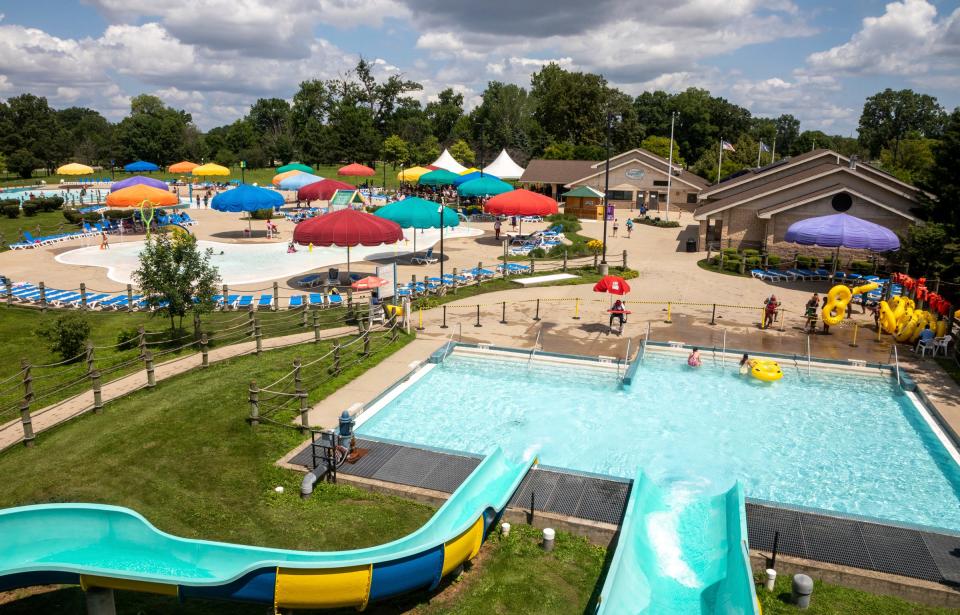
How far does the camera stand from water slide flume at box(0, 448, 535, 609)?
829cm

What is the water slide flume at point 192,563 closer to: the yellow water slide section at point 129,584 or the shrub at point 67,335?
the yellow water slide section at point 129,584

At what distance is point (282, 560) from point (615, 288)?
1582 centimetres

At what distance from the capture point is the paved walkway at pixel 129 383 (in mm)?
14531

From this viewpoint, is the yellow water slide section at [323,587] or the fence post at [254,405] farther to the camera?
the fence post at [254,405]

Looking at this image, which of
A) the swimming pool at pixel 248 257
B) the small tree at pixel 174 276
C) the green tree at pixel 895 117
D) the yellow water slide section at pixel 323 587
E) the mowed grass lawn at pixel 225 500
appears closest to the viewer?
the yellow water slide section at pixel 323 587

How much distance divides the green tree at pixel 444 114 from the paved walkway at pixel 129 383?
100770mm

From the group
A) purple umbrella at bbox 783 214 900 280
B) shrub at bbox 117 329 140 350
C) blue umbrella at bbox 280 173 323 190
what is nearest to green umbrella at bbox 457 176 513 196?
blue umbrella at bbox 280 173 323 190

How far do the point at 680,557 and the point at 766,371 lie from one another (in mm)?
9885

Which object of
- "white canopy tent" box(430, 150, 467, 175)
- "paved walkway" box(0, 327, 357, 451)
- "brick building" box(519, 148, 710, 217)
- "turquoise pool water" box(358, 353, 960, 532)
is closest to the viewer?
"turquoise pool water" box(358, 353, 960, 532)

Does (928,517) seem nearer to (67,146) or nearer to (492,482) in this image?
(492,482)

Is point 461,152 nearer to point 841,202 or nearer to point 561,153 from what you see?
point 561,153

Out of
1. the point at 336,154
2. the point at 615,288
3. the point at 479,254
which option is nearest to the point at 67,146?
the point at 336,154

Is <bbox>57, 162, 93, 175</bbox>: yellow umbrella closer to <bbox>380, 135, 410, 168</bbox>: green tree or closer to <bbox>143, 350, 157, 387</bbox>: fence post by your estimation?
<bbox>380, 135, 410, 168</bbox>: green tree

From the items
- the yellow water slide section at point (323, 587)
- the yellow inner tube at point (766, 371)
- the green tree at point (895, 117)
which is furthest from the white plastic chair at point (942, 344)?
the green tree at point (895, 117)
